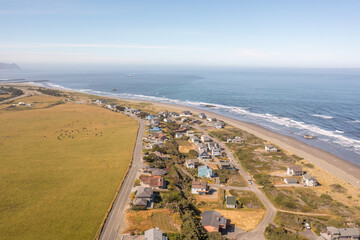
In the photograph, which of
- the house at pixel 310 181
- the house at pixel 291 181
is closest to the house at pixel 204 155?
the house at pixel 291 181

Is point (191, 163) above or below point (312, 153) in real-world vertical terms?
above

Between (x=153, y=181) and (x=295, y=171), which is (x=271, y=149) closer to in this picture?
(x=295, y=171)

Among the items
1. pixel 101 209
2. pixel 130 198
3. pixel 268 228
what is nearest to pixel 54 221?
pixel 101 209

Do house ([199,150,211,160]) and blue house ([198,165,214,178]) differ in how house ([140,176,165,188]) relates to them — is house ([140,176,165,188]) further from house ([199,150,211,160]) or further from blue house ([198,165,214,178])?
house ([199,150,211,160])

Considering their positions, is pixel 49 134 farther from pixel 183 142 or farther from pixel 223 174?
pixel 223 174

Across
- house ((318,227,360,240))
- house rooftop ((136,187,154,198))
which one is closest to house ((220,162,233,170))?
house rooftop ((136,187,154,198))

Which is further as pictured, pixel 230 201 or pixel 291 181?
pixel 291 181

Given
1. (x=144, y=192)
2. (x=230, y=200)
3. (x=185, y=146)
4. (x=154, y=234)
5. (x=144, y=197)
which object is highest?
(x=144, y=192)

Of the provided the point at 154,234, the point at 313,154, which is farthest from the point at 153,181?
the point at 313,154
